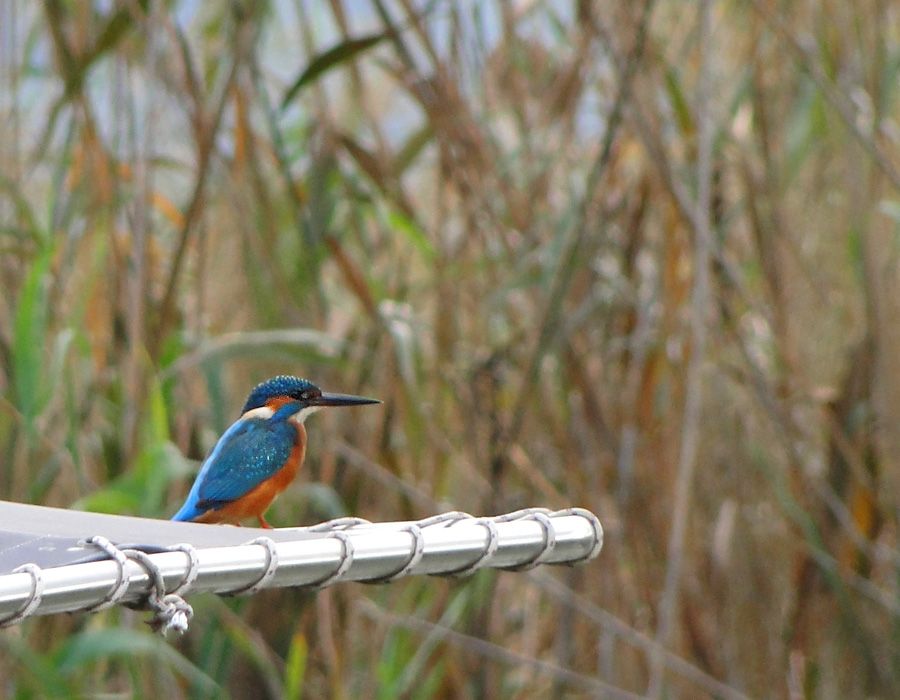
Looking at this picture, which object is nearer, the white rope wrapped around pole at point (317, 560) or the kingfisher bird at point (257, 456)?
the white rope wrapped around pole at point (317, 560)

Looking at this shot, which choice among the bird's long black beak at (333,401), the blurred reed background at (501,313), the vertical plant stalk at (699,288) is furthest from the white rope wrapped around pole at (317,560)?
the vertical plant stalk at (699,288)

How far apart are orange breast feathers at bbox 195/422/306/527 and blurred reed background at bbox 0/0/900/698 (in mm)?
305

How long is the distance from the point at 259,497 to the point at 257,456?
36 millimetres

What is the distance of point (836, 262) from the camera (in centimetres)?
227

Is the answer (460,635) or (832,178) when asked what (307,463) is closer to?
(460,635)

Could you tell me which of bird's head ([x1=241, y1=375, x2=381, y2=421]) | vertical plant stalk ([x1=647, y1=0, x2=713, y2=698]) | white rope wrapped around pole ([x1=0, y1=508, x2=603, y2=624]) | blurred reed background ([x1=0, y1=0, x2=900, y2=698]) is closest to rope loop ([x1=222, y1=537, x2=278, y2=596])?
white rope wrapped around pole ([x1=0, y1=508, x2=603, y2=624])

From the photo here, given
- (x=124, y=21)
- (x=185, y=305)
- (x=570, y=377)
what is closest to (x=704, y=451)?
(x=570, y=377)

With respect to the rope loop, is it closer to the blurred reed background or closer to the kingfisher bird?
the kingfisher bird

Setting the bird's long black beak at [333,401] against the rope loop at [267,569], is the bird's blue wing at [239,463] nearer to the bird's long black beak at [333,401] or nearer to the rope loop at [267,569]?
the bird's long black beak at [333,401]

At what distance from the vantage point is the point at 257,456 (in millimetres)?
1321

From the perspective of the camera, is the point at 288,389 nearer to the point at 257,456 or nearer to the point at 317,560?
the point at 257,456

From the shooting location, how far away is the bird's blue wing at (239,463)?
4.17ft

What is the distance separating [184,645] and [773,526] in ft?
3.08

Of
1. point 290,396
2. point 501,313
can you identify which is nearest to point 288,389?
point 290,396
